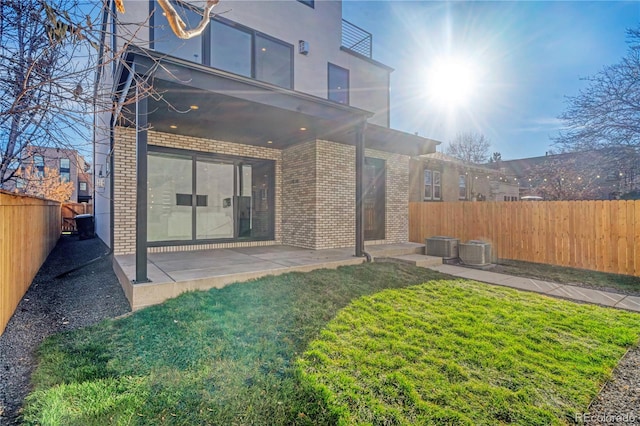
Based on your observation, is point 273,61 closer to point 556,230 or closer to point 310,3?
point 310,3

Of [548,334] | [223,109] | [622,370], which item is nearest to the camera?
[622,370]

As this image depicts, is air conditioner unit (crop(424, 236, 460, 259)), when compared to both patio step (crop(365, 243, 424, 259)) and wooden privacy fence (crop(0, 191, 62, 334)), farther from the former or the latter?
wooden privacy fence (crop(0, 191, 62, 334))

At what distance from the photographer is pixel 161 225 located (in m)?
7.52

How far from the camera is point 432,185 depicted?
50.7 feet

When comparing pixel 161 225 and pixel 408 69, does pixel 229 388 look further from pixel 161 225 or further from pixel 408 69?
pixel 408 69

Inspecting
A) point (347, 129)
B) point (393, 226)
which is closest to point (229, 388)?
point (347, 129)

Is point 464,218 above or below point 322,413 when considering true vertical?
above

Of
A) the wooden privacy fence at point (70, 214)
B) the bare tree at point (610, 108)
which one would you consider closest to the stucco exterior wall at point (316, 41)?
the bare tree at point (610, 108)

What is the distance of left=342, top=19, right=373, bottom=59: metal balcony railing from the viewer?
10.5 metres

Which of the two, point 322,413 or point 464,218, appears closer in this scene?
point 322,413

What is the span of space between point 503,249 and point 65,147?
10389 mm

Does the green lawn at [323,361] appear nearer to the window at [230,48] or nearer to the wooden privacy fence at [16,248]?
the wooden privacy fence at [16,248]

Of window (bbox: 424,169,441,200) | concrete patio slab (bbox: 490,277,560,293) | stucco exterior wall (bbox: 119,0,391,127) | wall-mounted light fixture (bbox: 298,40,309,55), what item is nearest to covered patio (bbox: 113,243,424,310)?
concrete patio slab (bbox: 490,277,560,293)

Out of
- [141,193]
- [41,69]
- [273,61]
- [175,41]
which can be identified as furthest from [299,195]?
[41,69]
